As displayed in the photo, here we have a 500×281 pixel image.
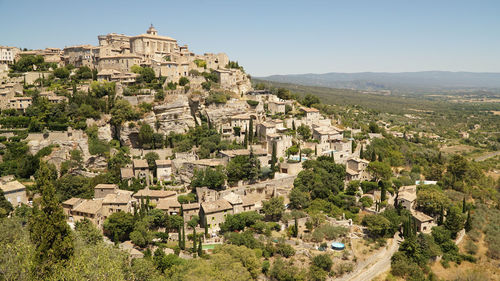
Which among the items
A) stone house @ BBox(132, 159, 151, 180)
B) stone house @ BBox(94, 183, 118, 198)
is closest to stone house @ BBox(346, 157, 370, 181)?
stone house @ BBox(132, 159, 151, 180)

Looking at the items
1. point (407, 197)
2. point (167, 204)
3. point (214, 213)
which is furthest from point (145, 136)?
point (407, 197)

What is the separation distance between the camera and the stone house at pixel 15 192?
1293 inches

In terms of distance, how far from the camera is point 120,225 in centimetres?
3084

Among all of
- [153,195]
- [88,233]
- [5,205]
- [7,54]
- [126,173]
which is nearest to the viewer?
[88,233]

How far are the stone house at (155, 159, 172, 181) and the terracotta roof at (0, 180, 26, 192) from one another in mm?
13072

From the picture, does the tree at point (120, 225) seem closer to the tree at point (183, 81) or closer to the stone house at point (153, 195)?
the stone house at point (153, 195)

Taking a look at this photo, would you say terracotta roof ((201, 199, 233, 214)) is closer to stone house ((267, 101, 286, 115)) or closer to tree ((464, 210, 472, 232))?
stone house ((267, 101, 286, 115))

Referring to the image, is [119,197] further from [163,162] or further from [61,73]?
[61,73]

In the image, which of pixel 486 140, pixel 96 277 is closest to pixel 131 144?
pixel 96 277

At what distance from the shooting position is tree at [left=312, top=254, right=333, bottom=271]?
27766 mm

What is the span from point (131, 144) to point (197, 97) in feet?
37.6

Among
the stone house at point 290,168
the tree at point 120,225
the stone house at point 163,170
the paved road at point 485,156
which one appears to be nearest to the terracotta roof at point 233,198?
the stone house at point 290,168

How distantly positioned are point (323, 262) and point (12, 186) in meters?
30.4

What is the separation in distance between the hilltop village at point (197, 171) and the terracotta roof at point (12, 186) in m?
0.15
